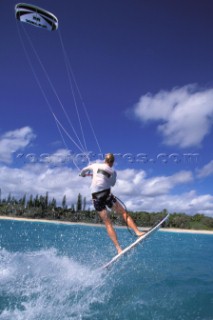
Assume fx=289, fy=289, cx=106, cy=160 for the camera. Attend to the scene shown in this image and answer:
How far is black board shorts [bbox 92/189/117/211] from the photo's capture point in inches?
→ 385

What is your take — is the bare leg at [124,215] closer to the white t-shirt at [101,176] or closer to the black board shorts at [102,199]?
the black board shorts at [102,199]

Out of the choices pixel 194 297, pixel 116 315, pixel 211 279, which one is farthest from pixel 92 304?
pixel 211 279

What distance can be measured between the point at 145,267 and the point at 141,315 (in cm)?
919

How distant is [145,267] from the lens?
17562 mm

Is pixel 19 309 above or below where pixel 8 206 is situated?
below

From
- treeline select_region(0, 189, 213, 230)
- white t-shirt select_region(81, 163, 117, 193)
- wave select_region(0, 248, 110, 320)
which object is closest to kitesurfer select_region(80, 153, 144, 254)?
white t-shirt select_region(81, 163, 117, 193)

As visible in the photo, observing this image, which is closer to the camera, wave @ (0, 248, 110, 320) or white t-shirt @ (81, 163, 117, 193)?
wave @ (0, 248, 110, 320)

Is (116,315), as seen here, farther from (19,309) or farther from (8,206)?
(8,206)

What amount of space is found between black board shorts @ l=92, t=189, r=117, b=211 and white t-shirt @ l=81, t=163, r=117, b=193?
0.14 meters

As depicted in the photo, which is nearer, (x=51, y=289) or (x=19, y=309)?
(x=19, y=309)

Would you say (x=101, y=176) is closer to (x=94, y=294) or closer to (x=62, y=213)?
(x=94, y=294)

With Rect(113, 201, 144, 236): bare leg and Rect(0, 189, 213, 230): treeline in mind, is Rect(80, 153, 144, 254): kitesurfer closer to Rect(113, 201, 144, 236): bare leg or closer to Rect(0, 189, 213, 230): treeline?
Rect(113, 201, 144, 236): bare leg

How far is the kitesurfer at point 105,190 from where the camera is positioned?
31.8 ft

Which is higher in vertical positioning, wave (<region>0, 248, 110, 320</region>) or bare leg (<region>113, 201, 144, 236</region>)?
bare leg (<region>113, 201, 144, 236</region>)
